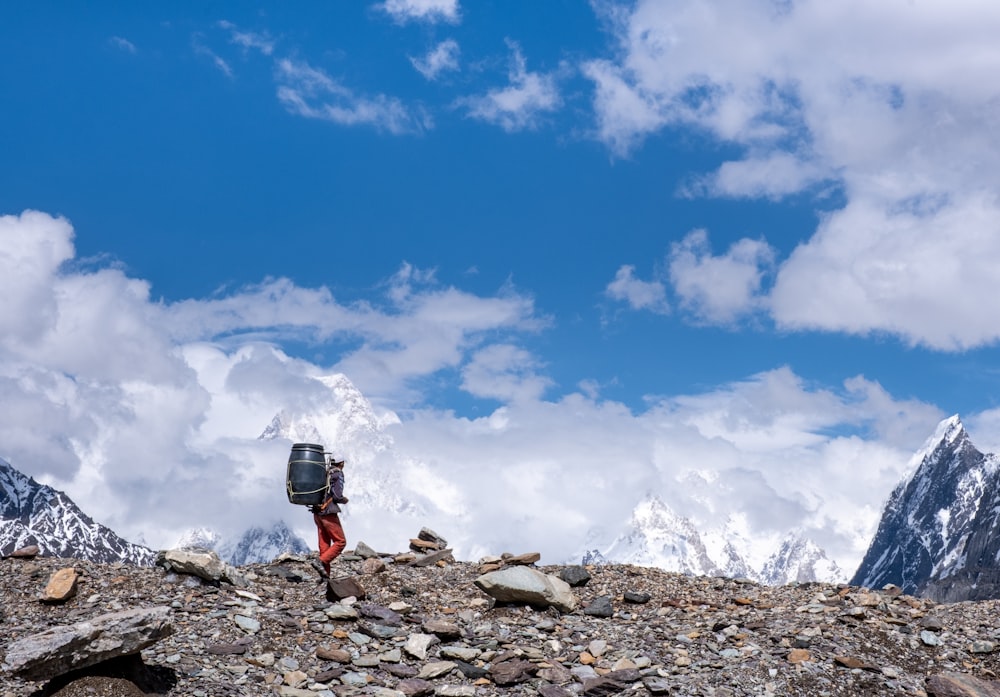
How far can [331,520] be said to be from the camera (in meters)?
21.3

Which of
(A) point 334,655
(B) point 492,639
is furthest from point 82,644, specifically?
(B) point 492,639

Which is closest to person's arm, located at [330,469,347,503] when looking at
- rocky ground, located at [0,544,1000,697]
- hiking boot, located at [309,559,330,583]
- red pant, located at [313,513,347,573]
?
red pant, located at [313,513,347,573]

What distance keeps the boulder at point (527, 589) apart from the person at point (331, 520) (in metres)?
3.51

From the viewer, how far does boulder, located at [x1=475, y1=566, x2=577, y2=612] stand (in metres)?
20.0

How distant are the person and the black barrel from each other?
0.55ft

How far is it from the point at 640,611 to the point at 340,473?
7.59 meters

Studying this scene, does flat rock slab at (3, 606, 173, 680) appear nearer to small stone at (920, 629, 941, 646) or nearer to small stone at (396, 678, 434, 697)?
small stone at (396, 678, 434, 697)

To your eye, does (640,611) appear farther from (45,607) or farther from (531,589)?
(45,607)

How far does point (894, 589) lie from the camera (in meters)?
23.5

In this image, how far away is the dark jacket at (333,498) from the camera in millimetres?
→ 21281

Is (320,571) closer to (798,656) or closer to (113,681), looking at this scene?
(113,681)

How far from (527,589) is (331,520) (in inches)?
193

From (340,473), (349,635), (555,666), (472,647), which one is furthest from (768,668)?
(340,473)

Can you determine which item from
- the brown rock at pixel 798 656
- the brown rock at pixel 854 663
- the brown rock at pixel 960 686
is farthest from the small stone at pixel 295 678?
the brown rock at pixel 960 686
